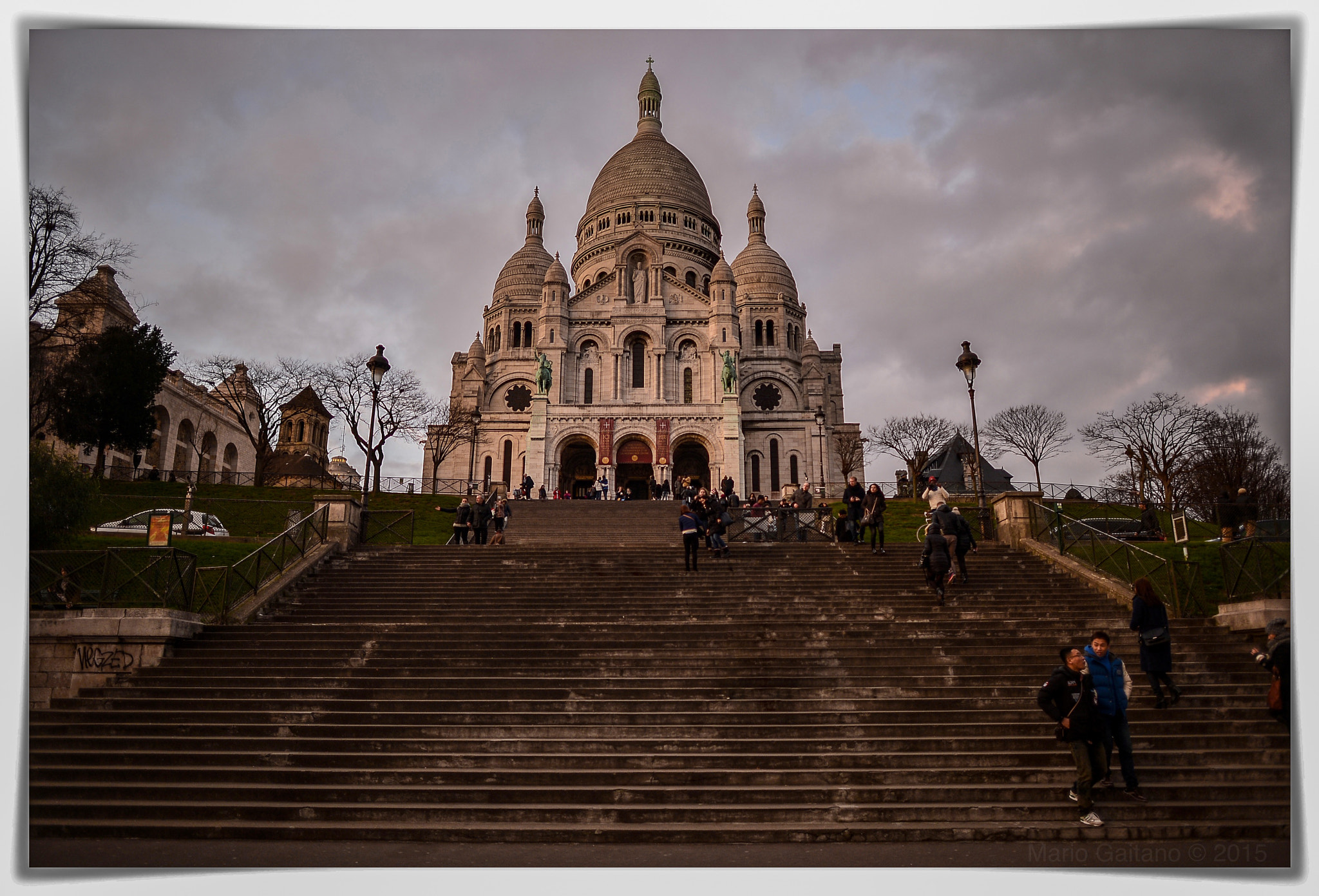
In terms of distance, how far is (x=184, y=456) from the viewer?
4778 centimetres

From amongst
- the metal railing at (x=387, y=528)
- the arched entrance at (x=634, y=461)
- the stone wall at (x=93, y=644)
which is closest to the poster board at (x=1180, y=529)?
the metal railing at (x=387, y=528)

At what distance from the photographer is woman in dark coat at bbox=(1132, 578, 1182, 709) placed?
868 cm

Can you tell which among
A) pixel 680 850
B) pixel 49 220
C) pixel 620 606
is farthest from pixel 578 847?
pixel 49 220

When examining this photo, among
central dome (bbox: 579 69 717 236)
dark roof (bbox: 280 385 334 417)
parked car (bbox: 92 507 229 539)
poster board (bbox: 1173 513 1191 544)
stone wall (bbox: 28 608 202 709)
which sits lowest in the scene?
stone wall (bbox: 28 608 202 709)

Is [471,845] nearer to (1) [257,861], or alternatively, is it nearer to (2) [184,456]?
(1) [257,861]

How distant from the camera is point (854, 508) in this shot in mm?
16875

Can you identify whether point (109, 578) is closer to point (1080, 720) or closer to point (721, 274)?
point (1080, 720)

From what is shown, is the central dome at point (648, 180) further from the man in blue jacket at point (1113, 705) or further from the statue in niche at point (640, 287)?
the man in blue jacket at point (1113, 705)

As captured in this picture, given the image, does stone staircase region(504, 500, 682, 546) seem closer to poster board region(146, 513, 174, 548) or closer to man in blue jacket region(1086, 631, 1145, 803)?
poster board region(146, 513, 174, 548)

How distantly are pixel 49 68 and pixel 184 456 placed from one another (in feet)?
149

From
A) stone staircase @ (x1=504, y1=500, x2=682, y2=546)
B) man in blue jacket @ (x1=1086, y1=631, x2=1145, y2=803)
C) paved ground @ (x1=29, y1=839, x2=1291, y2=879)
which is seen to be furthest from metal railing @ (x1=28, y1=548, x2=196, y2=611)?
stone staircase @ (x1=504, y1=500, x2=682, y2=546)

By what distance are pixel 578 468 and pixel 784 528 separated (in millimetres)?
28988

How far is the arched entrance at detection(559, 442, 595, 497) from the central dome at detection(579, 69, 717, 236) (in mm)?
24292

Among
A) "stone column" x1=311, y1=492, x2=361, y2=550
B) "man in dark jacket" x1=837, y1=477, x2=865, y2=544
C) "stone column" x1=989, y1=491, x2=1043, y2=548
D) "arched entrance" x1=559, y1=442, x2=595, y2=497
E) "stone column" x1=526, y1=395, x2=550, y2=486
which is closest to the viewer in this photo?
"stone column" x1=989, y1=491, x2=1043, y2=548
